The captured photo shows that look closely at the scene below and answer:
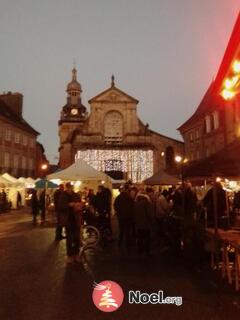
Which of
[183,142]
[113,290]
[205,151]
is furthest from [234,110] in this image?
[113,290]

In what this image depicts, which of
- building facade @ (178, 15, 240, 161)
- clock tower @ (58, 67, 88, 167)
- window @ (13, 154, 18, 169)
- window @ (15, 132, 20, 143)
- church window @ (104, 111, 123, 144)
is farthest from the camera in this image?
clock tower @ (58, 67, 88, 167)

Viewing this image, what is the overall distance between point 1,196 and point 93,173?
40.5ft

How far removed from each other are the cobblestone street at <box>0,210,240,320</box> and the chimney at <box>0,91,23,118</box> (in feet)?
148

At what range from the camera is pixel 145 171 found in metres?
48.3

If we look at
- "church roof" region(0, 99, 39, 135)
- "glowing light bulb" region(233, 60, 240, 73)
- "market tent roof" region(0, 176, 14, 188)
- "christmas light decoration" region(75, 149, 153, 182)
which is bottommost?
"market tent roof" region(0, 176, 14, 188)

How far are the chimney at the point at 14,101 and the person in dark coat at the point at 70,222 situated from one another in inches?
1816

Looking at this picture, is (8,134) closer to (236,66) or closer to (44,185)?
(44,185)

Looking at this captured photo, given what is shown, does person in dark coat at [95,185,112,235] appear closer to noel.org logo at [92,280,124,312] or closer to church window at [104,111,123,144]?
noel.org logo at [92,280,124,312]

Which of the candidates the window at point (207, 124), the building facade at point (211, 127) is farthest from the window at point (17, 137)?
the window at point (207, 124)

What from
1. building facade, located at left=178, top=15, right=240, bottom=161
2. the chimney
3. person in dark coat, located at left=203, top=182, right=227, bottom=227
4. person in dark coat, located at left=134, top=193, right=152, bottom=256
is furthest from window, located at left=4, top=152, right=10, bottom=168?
person in dark coat, located at left=203, top=182, right=227, bottom=227

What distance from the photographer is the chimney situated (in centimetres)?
5400

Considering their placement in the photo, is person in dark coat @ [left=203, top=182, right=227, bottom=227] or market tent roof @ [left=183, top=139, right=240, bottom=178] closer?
market tent roof @ [left=183, top=139, right=240, bottom=178]

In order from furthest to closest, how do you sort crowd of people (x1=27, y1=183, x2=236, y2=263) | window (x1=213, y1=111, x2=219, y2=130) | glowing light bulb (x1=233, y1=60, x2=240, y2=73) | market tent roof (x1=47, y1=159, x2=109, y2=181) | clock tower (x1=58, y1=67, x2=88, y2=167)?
clock tower (x1=58, y1=67, x2=88, y2=167) < window (x1=213, y1=111, x2=219, y2=130) < market tent roof (x1=47, y1=159, x2=109, y2=181) < crowd of people (x1=27, y1=183, x2=236, y2=263) < glowing light bulb (x1=233, y1=60, x2=240, y2=73)

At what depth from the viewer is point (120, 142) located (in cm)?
4941
